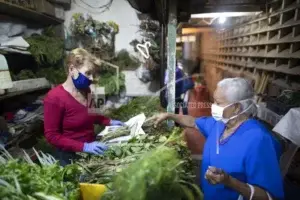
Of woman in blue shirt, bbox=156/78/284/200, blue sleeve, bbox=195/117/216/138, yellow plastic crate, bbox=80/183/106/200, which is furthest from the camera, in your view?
blue sleeve, bbox=195/117/216/138

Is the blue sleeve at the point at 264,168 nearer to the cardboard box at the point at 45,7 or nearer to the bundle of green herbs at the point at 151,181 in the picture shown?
the bundle of green herbs at the point at 151,181

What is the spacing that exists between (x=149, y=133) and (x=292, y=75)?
2.32 meters

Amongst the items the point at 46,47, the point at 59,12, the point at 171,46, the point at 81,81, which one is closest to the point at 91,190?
the point at 81,81

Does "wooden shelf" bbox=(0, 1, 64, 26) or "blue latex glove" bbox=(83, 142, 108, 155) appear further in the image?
"wooden shelf" bbox=(0, 1, 64, 26)

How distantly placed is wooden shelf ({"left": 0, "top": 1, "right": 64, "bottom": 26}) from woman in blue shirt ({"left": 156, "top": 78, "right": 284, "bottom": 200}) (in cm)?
277

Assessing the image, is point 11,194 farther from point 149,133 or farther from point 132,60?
point 132,60

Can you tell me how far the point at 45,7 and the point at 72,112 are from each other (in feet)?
8.63

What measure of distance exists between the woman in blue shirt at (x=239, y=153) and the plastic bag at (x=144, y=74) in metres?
3.16

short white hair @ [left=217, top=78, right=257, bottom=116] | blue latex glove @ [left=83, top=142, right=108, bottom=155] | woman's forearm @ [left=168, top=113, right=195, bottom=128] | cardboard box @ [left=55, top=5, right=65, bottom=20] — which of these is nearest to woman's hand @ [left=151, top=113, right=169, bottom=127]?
woman's forearm @ [left=168, top=113, right=195, bottom=128]

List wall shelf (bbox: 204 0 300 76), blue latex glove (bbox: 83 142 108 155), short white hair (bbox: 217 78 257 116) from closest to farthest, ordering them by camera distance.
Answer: short white hair (bbox: 217 78 257 116)
blue latex glove (bbox: 83 142 108 155)
wall shelf (bbox: 204 0 300 76)

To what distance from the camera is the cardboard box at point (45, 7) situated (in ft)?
13.0

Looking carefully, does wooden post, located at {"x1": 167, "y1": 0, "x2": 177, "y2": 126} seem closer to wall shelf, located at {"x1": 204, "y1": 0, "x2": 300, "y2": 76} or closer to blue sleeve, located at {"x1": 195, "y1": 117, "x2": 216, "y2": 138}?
blue sleeve, located at {"x1": 195, "y1": 117, "x2": 216, "y2": 138}

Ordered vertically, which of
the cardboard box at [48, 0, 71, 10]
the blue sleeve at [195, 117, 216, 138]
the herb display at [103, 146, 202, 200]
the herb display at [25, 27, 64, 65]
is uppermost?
the cardboard box at [48, 0, 71, 10]

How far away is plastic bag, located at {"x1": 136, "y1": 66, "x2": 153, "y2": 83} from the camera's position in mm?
5045
